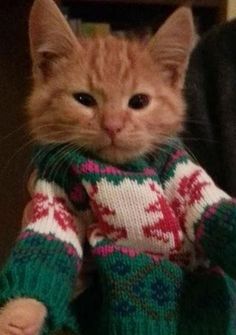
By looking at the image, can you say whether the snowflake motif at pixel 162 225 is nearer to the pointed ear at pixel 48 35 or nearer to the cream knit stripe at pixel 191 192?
the cream knit stripe at pixel 191 192

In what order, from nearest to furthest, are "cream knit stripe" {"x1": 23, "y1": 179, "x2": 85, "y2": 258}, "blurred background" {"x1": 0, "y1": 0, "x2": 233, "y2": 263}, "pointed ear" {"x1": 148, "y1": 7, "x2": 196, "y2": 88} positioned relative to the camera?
1. "cream knit stripe" {"x1": 23, "y1": 179, "x2": 85, "y2": 258}
2. "pointed ear" {"x1": 148, "y1": 7, "x2": 196, "y2": 88}
3. "blurred background" {"x1": 0, "y1": 0, "x2": 233, "y2": 263}

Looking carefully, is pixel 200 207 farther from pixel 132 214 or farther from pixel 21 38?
pixel 21 38

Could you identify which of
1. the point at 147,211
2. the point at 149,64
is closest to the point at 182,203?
the point at 147,211

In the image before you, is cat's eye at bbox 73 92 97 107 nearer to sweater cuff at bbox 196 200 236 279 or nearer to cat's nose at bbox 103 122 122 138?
cat's nose at bbox 103 122 122 138

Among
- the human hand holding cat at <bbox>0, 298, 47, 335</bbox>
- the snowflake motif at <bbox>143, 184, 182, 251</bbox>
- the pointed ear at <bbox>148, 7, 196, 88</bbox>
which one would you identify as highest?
the pointed ear at <bbox>148, 7, 196, 88</bbox>

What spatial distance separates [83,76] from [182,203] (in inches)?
8.9

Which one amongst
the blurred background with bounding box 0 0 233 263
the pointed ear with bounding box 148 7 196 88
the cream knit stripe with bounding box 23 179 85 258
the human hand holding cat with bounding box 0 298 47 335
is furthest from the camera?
the blurred background with bounding box 0 0 233 263

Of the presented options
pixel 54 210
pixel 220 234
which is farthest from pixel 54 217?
pixel 220 234

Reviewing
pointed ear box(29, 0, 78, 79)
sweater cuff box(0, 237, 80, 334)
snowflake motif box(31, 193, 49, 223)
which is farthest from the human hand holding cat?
pointed ear box(29, 0, 78, 79)

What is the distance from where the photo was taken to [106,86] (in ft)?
2.75

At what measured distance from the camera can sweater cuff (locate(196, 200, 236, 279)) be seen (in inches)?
29.9

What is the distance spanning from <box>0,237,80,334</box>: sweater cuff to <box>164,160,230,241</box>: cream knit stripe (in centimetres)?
17

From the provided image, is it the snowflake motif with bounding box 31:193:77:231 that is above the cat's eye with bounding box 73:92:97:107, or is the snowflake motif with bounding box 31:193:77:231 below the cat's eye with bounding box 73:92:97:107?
below

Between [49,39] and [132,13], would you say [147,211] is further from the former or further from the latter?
[132,13]
